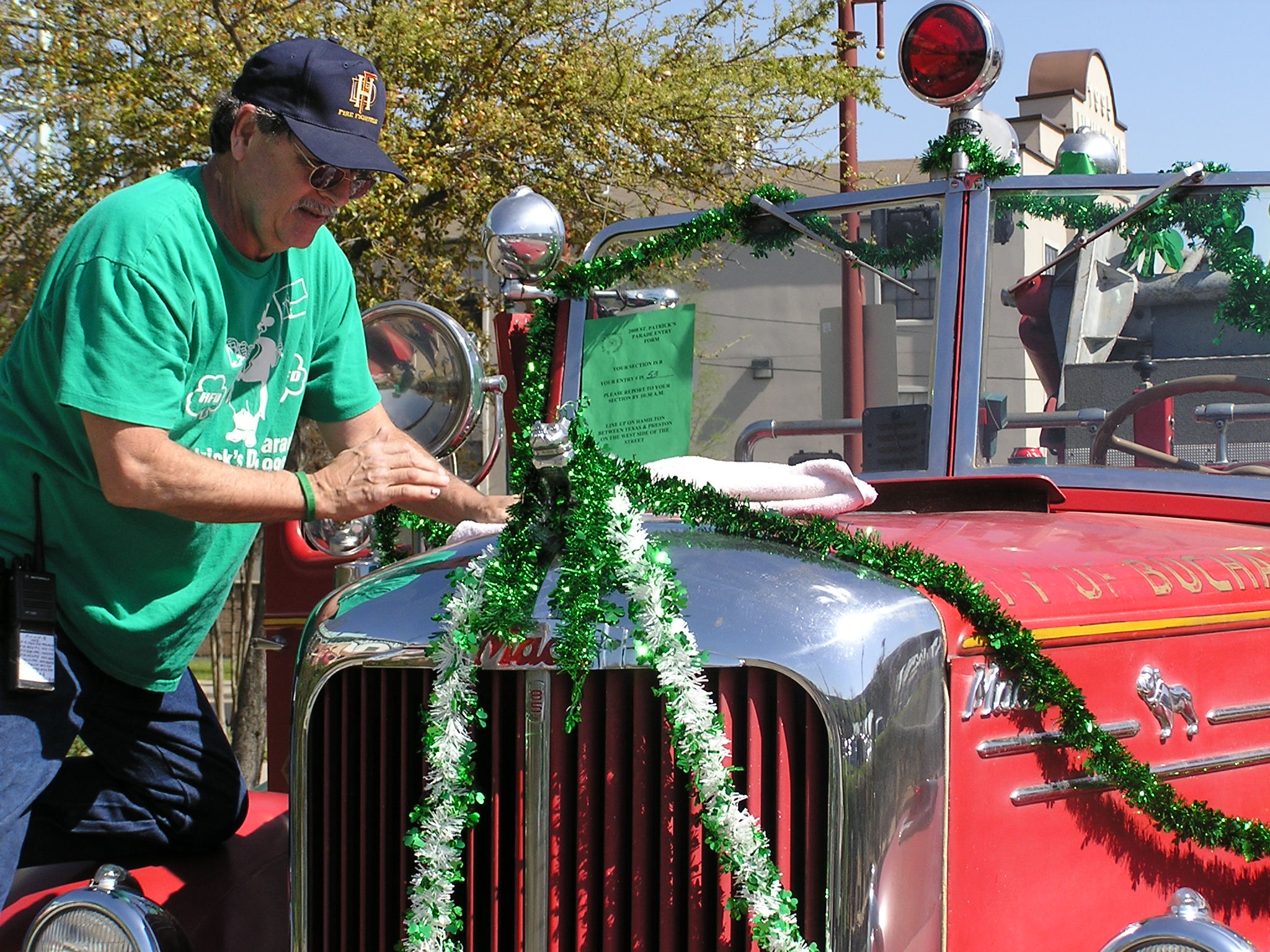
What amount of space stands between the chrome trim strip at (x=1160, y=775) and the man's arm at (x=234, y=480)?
0.96m

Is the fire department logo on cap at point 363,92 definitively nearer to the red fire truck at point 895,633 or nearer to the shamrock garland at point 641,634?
the red fire truck at point 895,633

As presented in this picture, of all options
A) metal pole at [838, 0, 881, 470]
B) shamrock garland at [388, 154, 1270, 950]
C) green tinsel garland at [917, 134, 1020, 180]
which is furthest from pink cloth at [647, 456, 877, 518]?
green tinsel garland at [917, 134, 1020, 180]

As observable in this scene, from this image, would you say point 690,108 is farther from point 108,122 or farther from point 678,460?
point 678,460

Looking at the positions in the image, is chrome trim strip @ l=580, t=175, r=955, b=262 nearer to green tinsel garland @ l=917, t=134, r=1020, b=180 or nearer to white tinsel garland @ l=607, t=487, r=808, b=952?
green tinsel garland @ l=917, t=134, r=1020, b=180

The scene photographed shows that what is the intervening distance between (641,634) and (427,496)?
2.14ft

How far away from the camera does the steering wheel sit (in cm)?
254

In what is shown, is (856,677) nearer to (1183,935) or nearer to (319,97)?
(1183,935)

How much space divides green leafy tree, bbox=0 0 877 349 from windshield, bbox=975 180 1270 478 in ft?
19.0

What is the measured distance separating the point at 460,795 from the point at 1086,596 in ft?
2.87

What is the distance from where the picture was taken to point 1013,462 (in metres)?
2.51

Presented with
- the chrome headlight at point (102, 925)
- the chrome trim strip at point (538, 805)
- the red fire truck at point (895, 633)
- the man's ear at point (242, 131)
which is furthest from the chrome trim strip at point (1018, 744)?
the man's ear at point (242, 131)

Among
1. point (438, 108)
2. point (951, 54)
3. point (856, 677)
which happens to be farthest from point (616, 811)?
point (438, 108)

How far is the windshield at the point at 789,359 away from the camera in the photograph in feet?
8.51

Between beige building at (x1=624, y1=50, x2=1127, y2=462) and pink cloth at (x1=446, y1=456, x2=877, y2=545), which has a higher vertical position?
beige building at (x1=624, y1=50, x2=1127, y2=462)
